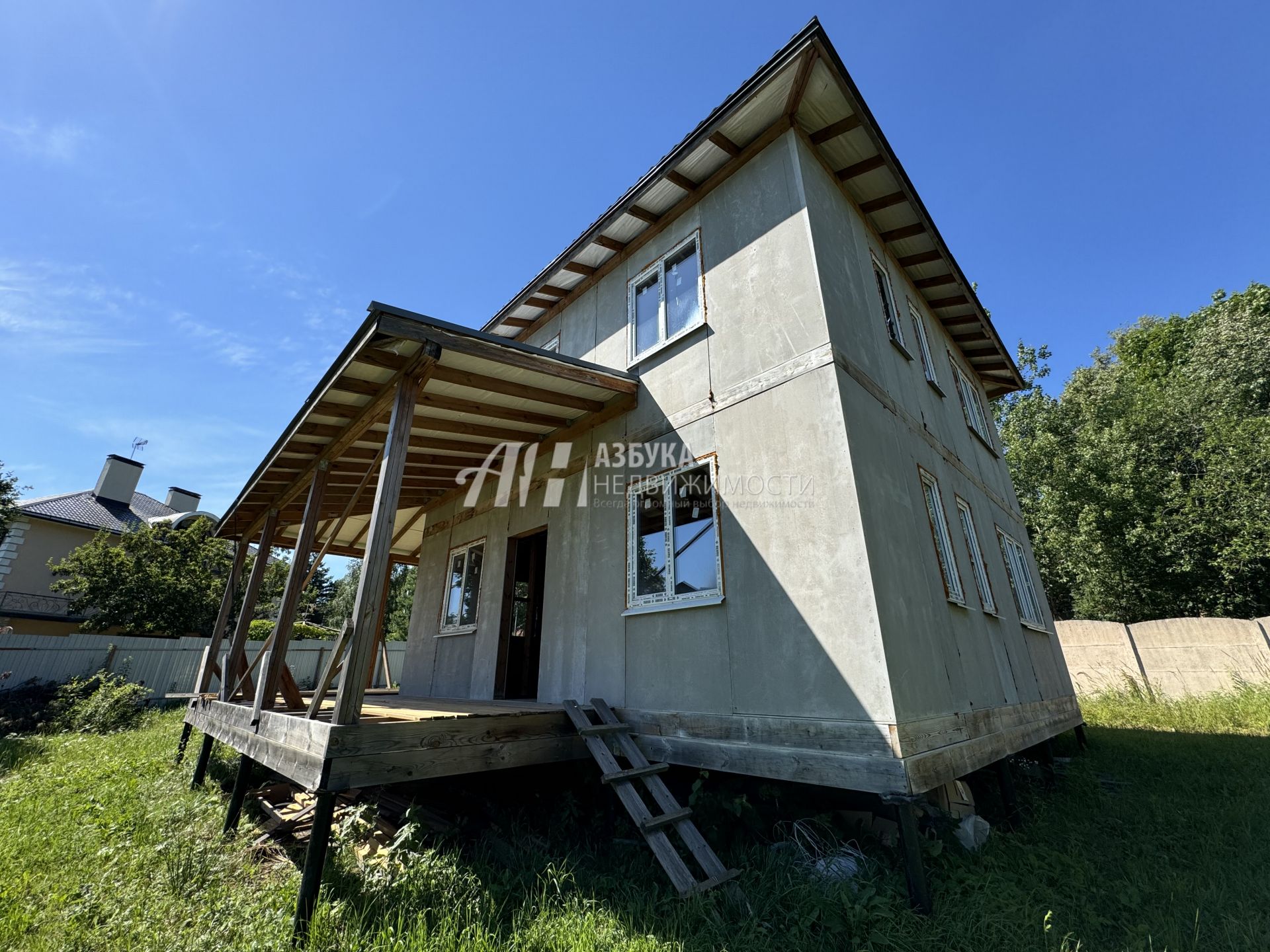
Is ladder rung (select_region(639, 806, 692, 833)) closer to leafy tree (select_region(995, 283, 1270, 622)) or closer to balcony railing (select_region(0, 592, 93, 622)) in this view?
leafy tree (select_region(995, 283, 1270, 622))

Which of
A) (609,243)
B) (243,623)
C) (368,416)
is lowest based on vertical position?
(243,623)

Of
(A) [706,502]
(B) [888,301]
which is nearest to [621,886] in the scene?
(A) [706,502]

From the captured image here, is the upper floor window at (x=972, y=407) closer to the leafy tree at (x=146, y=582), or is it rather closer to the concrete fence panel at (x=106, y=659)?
the concrete fence panel at (x=106, y=659)

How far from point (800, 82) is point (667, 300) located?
2.61m

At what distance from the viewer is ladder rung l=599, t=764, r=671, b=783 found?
4.11 m

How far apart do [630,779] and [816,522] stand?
8.34ft

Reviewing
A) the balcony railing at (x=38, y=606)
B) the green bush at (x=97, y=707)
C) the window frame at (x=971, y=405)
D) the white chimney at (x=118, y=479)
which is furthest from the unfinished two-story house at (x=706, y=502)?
the white chimney at (x=118, y=479)

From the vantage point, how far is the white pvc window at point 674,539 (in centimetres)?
517

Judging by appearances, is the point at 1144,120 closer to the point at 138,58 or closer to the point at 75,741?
the point at 138,58

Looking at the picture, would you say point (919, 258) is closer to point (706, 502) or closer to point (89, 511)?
point (706, 502)

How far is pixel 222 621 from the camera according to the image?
8398mm

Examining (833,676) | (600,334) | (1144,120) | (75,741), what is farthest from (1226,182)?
(75,741)

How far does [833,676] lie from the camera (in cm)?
403

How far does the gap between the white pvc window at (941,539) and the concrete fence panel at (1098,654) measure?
10.1 metres
